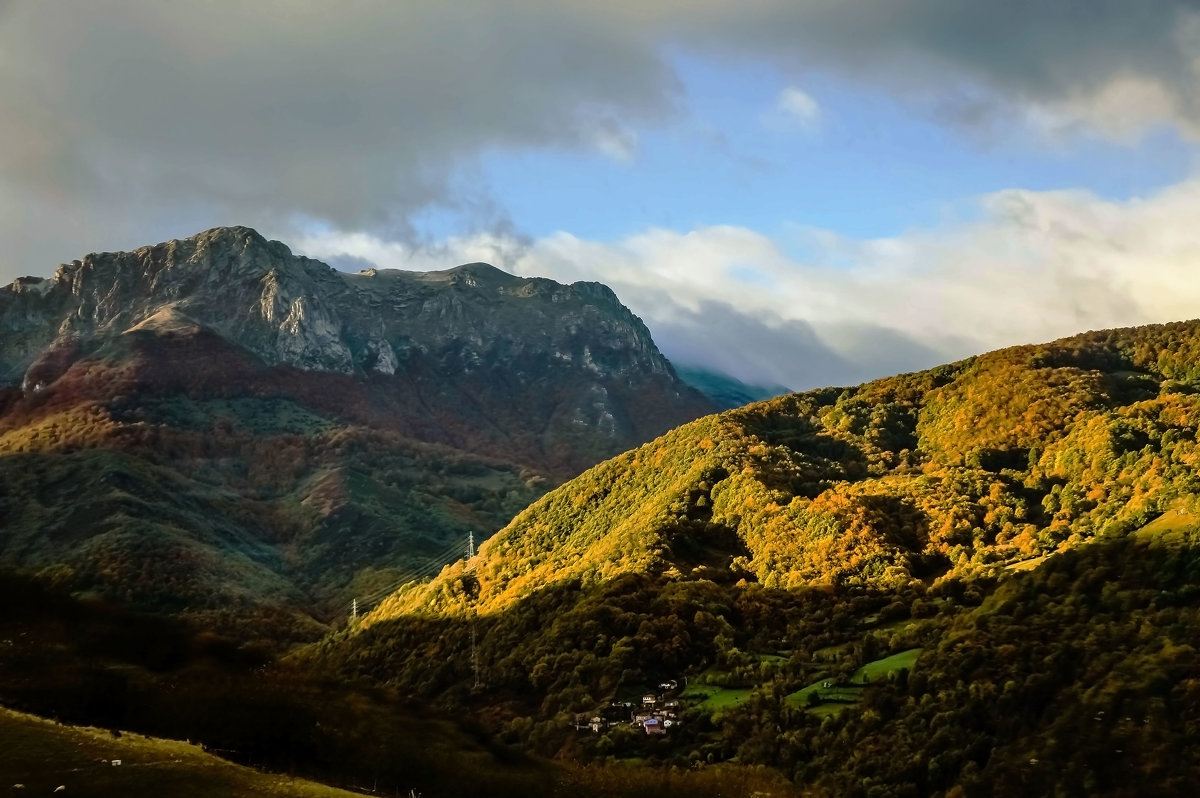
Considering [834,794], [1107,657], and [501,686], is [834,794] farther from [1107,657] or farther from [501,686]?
[501,686]

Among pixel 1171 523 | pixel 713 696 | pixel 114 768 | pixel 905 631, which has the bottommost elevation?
pixel 713 696

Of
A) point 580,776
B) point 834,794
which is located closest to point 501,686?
point 834,794

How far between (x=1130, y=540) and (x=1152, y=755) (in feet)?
169

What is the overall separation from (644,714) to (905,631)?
40107mm

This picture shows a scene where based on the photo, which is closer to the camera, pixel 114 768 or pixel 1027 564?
pixel 114 768

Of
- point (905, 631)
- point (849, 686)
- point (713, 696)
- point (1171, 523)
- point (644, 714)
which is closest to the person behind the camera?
point (849, 686)

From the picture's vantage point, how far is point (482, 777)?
4747cm

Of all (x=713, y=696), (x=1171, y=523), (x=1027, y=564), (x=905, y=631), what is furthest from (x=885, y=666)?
(x=1171, y=523)

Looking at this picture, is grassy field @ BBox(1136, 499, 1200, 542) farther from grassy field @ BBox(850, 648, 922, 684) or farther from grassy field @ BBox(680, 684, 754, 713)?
grassy field @ BBox(680, 684, 754, 713)

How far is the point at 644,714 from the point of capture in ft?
436

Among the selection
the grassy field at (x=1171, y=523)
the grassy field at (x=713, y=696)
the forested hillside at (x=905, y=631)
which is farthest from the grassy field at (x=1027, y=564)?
the grassy field at (x=713, y=696)

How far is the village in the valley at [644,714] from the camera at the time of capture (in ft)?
415

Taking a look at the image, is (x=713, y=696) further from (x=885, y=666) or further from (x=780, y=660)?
(x=885, y=666)

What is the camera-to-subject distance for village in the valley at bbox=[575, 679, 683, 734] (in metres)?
127
